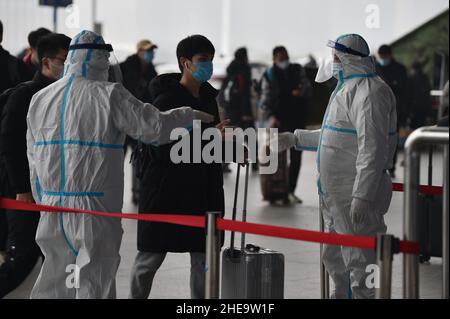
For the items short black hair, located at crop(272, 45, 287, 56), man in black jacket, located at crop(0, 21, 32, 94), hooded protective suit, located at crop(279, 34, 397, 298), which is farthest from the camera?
short black hair, located at crop(272, 45, 287, 56)

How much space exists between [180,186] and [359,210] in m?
1.04

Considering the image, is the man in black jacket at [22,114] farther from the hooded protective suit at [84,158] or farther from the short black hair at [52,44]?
the hooded protective suit at [84,158]

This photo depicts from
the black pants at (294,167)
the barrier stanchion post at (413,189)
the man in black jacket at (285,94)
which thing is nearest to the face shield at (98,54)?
the barrier stanchion post at (413,189)

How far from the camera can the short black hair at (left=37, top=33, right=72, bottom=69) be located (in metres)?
6.77

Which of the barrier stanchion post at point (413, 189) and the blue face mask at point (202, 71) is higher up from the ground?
the blue face mask at point (202, 71)

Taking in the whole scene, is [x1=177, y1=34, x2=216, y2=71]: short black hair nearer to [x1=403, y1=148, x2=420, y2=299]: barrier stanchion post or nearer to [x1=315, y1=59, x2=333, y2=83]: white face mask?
[x1=315, y1=59, x2=333, y2=83]: white face mask

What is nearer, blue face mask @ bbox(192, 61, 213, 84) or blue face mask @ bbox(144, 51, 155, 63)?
blue face mask @ bbox(192, 61, 213, 84)

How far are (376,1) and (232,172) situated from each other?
38.6ft

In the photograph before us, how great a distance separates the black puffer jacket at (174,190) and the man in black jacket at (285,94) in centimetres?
730

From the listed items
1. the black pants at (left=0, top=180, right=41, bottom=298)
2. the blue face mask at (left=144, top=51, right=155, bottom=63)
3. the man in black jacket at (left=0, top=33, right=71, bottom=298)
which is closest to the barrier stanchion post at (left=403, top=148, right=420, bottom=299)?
the man in black jacket at (left=0, top=33, right=71, bottom=298)

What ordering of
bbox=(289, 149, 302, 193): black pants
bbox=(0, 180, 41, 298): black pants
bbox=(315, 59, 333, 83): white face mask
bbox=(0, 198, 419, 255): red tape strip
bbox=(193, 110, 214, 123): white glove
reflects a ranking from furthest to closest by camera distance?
bbox=(289, 149, 302, 193): black pants
bbox=(0, 180, 41, 298): black pants
bbox=(315, 59, 333, 83): white face mask
bbox=(193, 110, 214, 123): white glove
bbox=(0, 198, 419, 255): red tape strip

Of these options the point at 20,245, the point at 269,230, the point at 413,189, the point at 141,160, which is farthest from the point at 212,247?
the point at 20,245

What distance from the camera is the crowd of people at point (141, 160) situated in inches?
221

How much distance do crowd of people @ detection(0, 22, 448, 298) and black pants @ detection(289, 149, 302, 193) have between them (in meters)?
6.17
